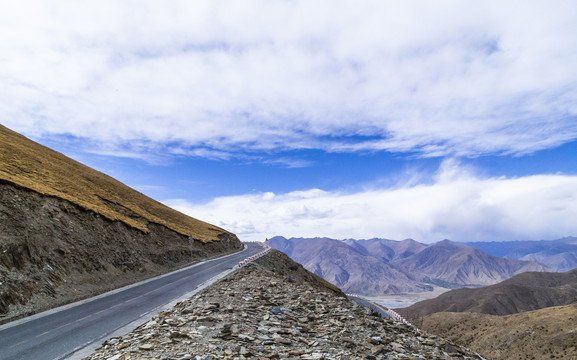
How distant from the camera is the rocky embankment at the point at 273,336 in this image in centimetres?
1080

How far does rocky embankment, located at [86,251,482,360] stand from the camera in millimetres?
10805

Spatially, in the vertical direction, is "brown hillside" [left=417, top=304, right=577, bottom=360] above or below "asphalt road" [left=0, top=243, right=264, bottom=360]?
below

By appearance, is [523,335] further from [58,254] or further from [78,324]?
[58,254]

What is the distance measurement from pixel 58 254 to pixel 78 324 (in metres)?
13.0

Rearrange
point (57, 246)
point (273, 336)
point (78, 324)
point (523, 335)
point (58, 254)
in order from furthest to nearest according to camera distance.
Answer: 1. point (523, 335)
2. point (57, 246)
3. point (58, 254)
4. point (78, 324)
5. point (273, 336)

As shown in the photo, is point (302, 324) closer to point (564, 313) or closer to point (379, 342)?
point (379, 342)

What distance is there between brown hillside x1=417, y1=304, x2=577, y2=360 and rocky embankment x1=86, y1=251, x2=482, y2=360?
44795 millimetres

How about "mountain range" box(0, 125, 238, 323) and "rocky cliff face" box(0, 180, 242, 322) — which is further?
"mountain range" box(0, 125, 238, 323)

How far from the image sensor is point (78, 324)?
58.1ft

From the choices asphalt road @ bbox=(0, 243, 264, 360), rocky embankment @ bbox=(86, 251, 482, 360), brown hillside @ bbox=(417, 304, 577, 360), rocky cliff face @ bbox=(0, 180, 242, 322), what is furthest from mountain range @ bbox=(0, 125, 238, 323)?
brown hillside @ bbox=(417, 304, 577, 360)

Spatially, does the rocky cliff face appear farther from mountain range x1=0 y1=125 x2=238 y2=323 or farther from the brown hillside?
the brown hillside

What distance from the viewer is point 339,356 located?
1094 centimetres

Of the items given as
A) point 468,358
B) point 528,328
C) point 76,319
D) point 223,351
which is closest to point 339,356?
point 223,351

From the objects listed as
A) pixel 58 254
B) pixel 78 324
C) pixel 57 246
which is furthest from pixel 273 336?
pixel 57 246
